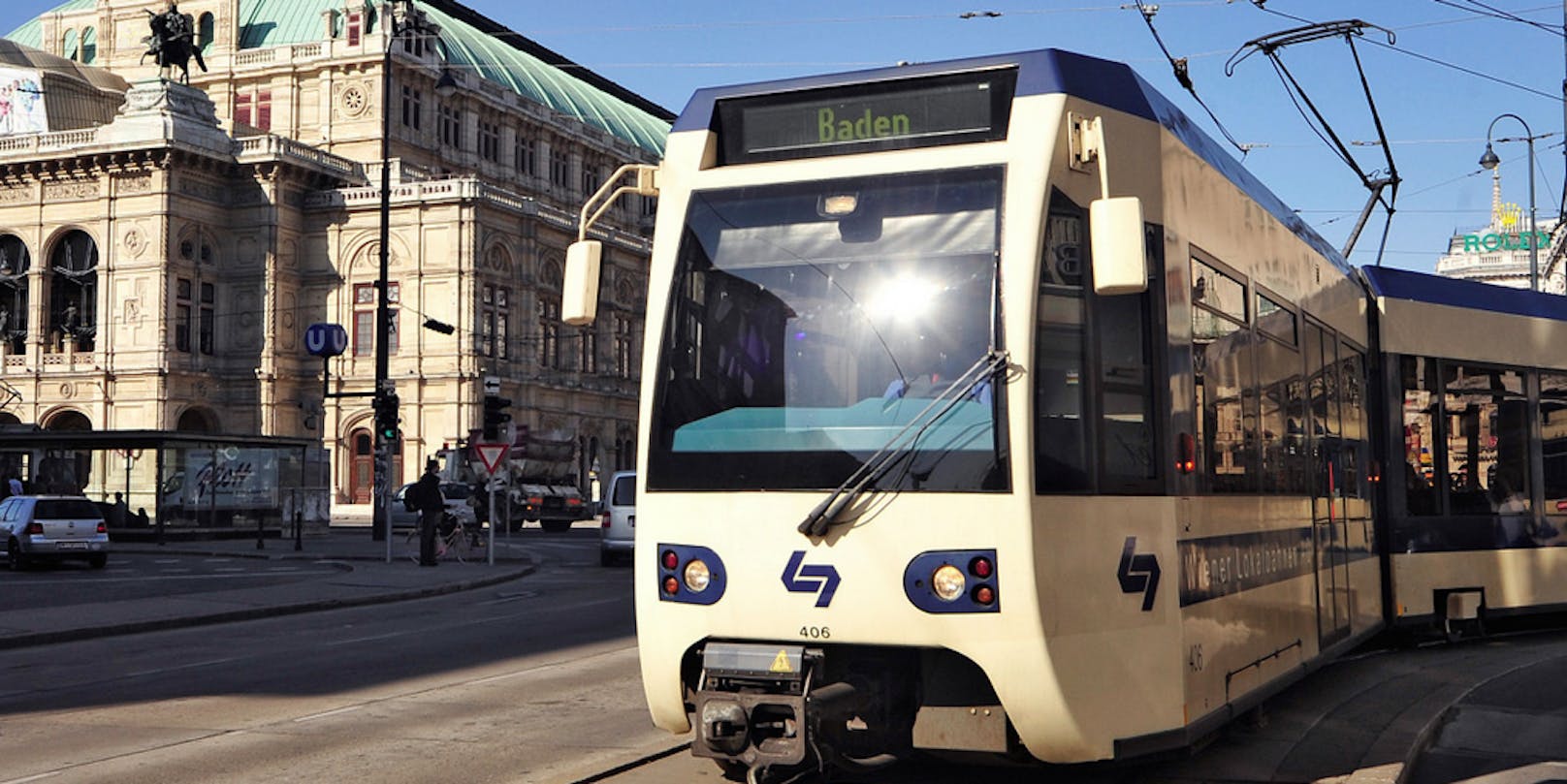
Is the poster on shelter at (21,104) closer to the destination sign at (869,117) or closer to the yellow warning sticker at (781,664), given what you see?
the destination sign at (869,117)

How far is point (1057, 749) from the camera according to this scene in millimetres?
6488

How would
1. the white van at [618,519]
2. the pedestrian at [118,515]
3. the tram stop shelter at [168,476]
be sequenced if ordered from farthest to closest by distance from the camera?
1. the pedestrian at [118,515]
2. the tram stop shelter at [168,476]
3. the white van at [618,519]

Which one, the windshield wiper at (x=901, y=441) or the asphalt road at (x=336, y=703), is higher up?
the windshield wiper at (x=901, y=441)

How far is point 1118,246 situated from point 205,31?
81.7 metres

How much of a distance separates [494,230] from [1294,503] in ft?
203

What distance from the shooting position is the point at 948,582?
641 centimetres

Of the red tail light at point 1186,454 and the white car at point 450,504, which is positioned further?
the white car at point 450,504

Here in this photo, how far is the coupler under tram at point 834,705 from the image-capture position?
6.44 meters

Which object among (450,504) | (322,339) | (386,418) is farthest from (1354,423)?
(322,339)

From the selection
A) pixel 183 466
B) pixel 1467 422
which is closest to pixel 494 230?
pixel 183 466

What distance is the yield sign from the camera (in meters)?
28.9

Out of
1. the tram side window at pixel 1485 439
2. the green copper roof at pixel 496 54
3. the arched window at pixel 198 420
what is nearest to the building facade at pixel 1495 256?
the green copper roof at pixel 496 54

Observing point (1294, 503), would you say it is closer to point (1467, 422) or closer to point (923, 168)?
point (923, 168)

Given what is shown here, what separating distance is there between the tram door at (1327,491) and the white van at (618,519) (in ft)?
62.4
